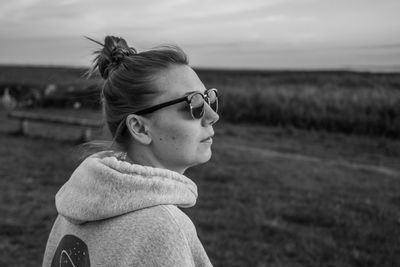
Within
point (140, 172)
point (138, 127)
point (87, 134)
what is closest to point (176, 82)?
point (138, 127)

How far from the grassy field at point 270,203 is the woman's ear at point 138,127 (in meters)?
1.44

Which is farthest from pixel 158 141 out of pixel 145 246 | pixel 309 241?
pixel 309 241

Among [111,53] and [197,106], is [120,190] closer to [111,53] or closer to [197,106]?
[197,106]

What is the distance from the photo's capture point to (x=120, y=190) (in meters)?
1.46

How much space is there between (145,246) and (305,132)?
13126 millimetres

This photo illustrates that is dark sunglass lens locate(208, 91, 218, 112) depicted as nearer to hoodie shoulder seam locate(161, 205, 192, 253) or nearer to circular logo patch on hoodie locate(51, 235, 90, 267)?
hoodie shoulder seam locate(161, 205, 192, 253)

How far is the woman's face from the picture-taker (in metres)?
1.69

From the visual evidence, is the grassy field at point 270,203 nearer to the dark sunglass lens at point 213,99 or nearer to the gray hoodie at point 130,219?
the dark sunglass lens at point 213,99

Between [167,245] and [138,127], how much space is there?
1.66 ft

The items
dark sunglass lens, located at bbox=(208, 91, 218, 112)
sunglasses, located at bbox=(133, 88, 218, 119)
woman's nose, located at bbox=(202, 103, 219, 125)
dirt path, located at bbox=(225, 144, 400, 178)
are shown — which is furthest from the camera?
dirt path, located at bbox=(225, 144, 400, 178)

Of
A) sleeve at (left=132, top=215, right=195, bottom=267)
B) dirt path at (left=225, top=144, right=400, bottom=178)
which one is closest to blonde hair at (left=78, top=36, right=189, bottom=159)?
sleeve at (left=132, top=215, right=195, bottom=267)

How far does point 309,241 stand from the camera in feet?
17.4

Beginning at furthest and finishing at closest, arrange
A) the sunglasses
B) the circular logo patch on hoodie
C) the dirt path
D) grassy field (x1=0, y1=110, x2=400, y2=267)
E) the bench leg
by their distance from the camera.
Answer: the bench leg, the dirt path, grassy field (x1=0, y1=110, x2=400, y2=267), the sunglasses, the circular logo patch on hoodie

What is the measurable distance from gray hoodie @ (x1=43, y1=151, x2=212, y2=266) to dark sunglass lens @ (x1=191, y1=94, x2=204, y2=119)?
264mm
